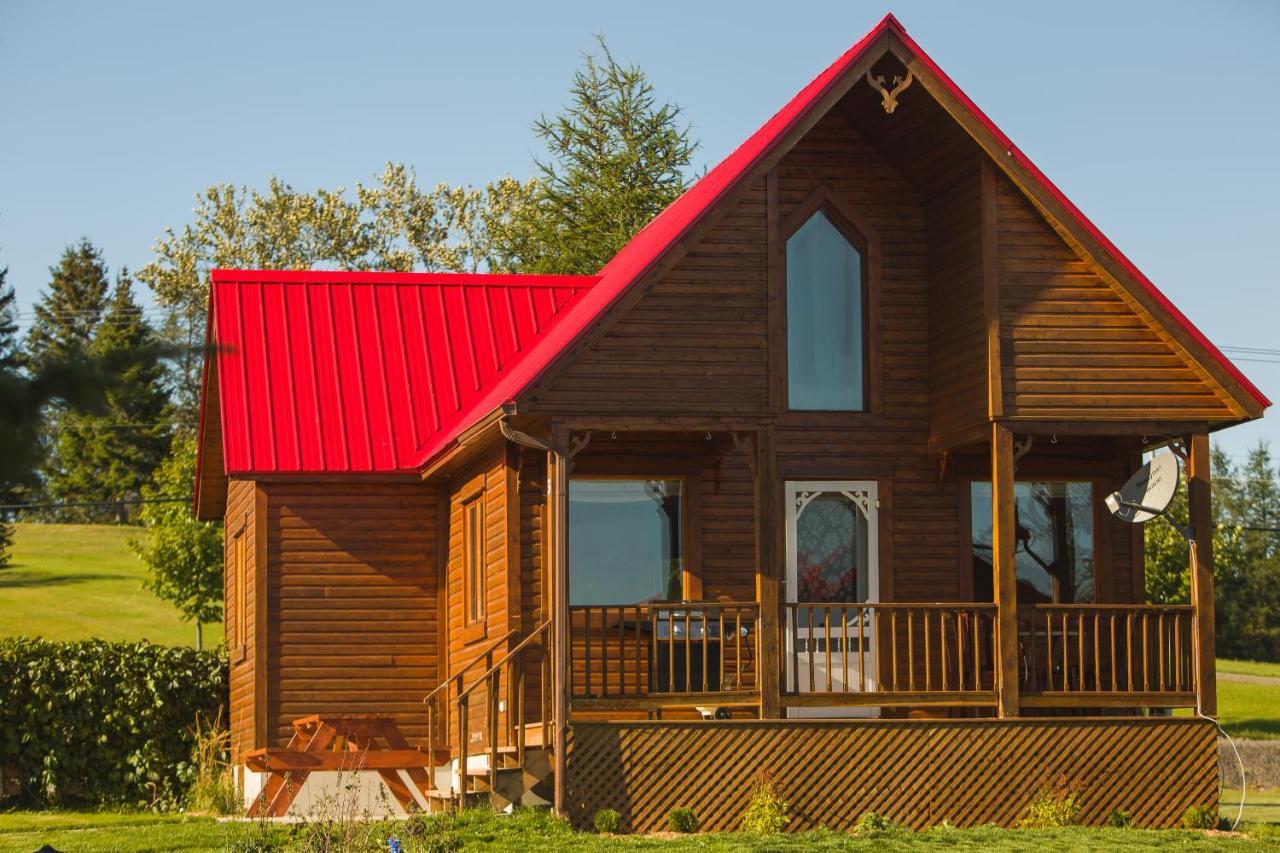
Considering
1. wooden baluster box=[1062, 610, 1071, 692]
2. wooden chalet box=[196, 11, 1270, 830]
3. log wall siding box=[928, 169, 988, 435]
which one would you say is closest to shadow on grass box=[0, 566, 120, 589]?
wooden chalet box=[196, 11, 1270, 830]

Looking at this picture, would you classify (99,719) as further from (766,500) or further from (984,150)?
(984,150)

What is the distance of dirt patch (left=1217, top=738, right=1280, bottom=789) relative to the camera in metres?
30.8

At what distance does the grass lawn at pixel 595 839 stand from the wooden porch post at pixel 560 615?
510 millimetres

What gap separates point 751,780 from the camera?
15781 mm

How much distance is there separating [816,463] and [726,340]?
8.70 feet

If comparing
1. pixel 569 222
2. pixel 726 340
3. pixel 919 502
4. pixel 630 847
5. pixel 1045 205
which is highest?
pixel 569 222

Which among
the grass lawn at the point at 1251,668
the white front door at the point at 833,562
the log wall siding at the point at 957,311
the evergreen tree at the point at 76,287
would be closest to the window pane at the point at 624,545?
the white front door at the point at 833,562

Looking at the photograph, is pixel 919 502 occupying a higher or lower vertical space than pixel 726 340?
lower

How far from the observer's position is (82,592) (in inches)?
2196

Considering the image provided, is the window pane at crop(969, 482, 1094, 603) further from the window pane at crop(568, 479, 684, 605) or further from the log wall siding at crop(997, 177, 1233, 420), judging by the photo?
the window pane at crop(568, 479, 684, 605)

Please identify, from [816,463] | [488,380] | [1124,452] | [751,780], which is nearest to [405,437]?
[488,380]

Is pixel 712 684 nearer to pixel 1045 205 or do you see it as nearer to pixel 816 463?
pixel 816 463

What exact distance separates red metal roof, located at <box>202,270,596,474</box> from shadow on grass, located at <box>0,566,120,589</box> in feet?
122

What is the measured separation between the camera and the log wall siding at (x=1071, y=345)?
55.0 feet
